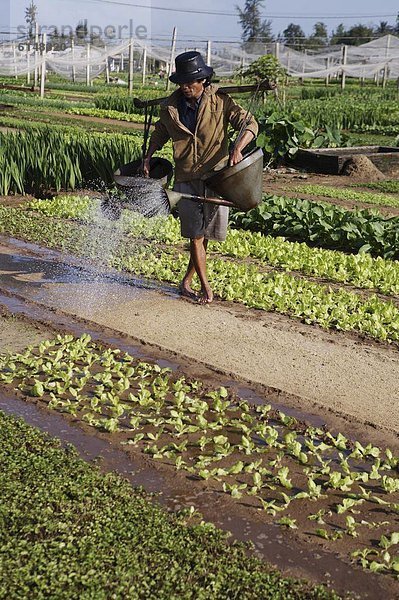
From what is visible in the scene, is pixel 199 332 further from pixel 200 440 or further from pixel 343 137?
pixel 343 137

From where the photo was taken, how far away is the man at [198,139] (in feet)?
17.8

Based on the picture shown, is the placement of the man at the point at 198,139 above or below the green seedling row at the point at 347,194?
above

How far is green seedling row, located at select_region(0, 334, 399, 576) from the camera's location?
128 inches

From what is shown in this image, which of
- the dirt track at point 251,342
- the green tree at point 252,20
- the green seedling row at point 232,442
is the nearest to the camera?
the green seedling row at point 232,442

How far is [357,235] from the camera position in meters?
7.61

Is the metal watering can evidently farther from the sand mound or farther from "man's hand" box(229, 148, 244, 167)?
the sand mound

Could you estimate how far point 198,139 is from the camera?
5695 mm

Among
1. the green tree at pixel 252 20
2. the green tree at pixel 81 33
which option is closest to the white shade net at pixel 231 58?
the green tree at pixel 81 33

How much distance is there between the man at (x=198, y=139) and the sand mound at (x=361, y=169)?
284 inches

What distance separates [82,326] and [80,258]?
6.24ft

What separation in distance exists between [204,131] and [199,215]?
606 mm

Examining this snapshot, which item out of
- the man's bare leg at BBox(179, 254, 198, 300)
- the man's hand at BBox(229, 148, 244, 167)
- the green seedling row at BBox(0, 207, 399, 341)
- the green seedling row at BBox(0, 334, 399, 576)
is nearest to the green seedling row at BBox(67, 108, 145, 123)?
the green seedling row at BBox(0, 207, 399, 341)

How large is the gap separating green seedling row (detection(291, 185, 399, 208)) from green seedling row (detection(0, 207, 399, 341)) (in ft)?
12.9

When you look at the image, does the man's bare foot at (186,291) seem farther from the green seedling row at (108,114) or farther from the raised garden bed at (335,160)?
the green seedling row at (108,114)
